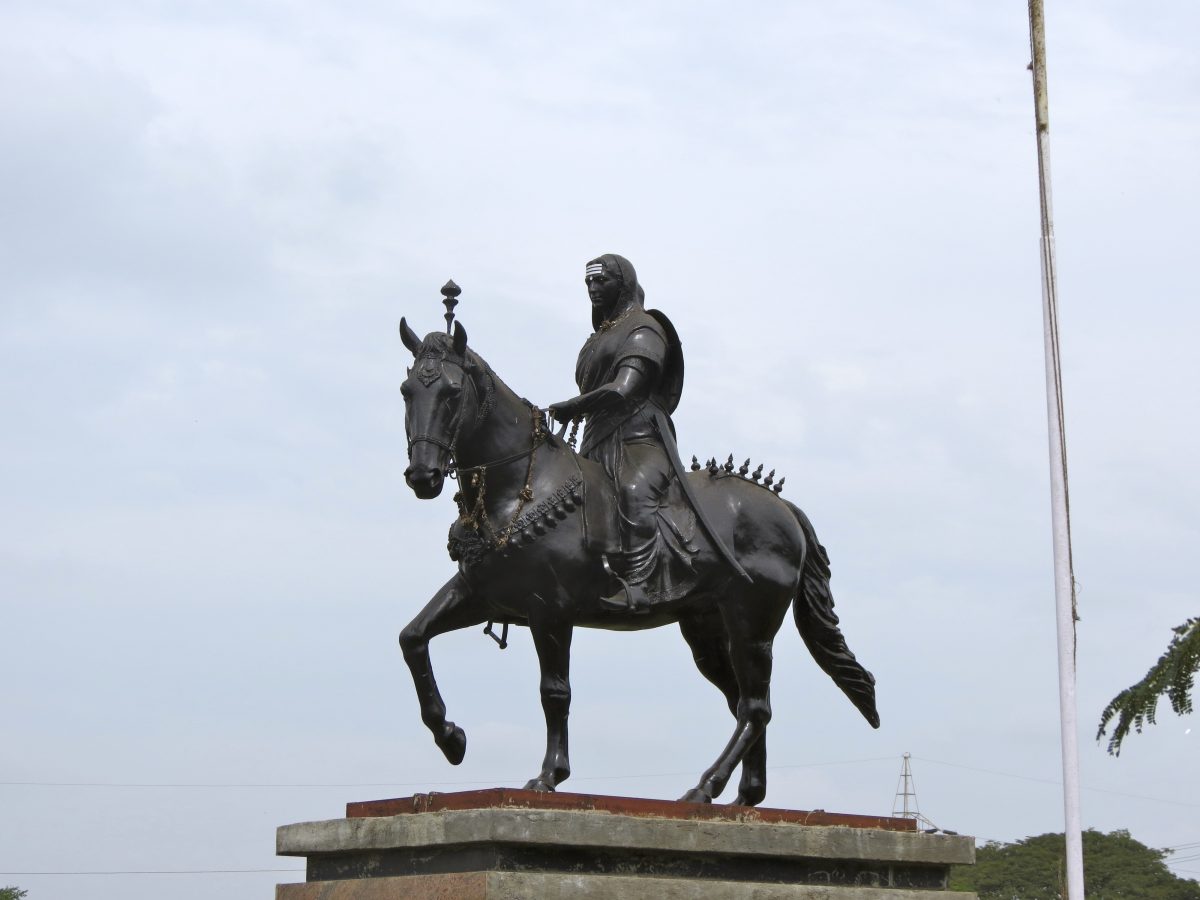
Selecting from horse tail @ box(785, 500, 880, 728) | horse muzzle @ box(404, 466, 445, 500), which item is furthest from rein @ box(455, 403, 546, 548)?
horse tail @ box(785, 500, 880, 728)

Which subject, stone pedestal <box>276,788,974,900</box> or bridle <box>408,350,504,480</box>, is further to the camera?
bridle <box>408,350,504,480</box>

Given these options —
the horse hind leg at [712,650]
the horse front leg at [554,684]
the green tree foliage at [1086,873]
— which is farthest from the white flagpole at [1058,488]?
the green tree foliage at [1086,873]

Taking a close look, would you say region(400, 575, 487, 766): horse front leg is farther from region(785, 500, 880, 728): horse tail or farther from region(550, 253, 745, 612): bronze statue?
region(785, 500, 880, 728): horse tail

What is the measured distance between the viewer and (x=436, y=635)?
37.9 feet

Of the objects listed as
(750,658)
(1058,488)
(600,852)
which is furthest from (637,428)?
(1058,488)

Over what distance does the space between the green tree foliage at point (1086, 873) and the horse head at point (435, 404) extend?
33.3 metres

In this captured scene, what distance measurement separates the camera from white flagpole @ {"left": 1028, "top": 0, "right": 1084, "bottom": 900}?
15.9 metres

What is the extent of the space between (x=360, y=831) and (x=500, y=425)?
2.57m

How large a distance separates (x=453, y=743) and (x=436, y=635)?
679mm

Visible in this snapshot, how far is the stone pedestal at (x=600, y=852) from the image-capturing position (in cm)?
1020

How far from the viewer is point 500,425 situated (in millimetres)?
11508

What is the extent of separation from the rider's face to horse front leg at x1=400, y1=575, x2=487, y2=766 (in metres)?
2.28

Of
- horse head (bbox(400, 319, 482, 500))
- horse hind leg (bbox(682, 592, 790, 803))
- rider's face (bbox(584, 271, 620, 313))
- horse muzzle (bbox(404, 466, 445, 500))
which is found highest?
rider's face (bbox(584, 271, 620, 313))

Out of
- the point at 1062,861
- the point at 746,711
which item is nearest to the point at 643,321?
the point at 746,711
